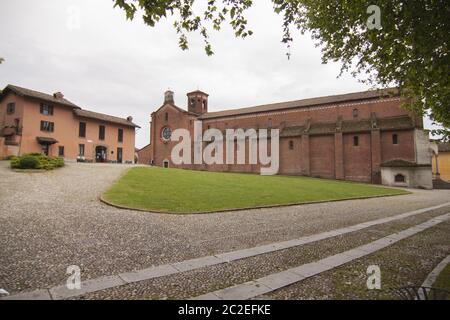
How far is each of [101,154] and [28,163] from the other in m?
18.2

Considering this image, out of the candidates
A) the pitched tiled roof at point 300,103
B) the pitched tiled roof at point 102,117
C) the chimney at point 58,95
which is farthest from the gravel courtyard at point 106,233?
the pitched tiled roof at point 300,103

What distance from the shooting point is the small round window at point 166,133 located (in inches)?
1940

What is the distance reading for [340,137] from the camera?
116 ft

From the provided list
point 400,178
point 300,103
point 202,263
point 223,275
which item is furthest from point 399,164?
point 223,275

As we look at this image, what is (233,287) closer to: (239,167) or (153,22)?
(153,22)

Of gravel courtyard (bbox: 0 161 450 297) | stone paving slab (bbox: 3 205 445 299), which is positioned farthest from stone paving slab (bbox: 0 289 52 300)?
gravel courtyard (bbox: 0 161 450 297)

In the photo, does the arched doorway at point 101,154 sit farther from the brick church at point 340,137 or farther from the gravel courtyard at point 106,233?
the gravel courtyard at point 106,233

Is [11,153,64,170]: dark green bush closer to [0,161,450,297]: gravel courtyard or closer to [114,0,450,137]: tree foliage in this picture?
[0,161,450,297]: gravel courtyard

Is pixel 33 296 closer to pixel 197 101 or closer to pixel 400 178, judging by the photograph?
pixel 400 178

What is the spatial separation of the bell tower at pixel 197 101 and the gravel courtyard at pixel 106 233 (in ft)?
140

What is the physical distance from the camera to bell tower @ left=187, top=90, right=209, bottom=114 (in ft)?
173

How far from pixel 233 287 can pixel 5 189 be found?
14444 millimetres

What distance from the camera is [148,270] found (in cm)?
438

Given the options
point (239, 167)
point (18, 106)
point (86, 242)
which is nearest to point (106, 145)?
point (18, 106)
